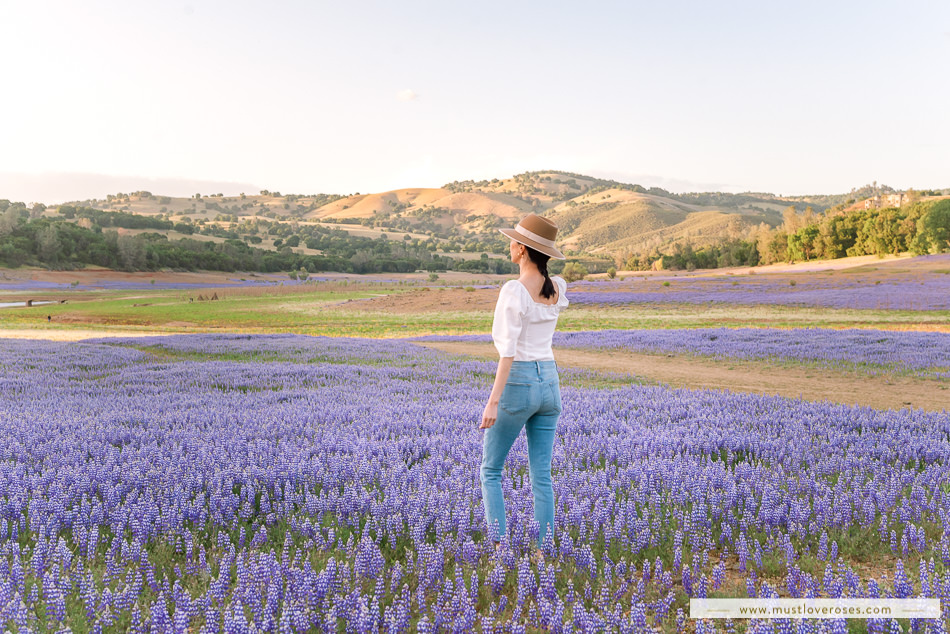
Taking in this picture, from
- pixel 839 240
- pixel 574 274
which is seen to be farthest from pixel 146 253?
pixel 839 240

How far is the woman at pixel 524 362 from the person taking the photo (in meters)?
4.49

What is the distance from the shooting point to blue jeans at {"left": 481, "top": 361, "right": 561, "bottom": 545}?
4594mm

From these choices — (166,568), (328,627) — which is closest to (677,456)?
(328,627)

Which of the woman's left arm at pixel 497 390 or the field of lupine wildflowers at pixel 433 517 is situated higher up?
the woman's left arm at pixel 497 390

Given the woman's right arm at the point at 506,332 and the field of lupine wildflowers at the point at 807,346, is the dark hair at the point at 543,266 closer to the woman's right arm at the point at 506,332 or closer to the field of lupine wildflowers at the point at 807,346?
the woman's right arm at the point at 506,332

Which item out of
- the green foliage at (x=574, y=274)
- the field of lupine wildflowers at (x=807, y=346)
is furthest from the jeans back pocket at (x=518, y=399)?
the green foliage at (x=574, y=274)

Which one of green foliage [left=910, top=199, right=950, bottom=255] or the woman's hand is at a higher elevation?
green foliage [left=910, top=199, right=950, bottom=255]

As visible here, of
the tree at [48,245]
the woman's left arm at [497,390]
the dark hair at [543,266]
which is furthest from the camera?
the tree at [48,245]

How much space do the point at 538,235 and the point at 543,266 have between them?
24cm

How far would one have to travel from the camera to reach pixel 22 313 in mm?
45969

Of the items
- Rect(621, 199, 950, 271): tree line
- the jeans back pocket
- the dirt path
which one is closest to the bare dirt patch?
the dirt path

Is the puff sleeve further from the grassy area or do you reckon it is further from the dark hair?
the grassy area

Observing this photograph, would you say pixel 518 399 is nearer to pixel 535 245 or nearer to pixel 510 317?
pixel 510 317

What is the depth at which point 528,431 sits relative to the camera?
4898 millimetres
